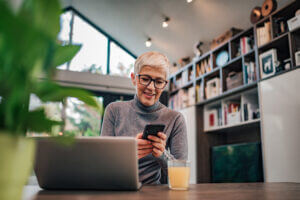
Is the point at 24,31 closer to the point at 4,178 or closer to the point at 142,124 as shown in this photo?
the point at 4,178

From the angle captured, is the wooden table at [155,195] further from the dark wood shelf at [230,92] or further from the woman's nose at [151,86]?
the dark wood shelf at [230,92]

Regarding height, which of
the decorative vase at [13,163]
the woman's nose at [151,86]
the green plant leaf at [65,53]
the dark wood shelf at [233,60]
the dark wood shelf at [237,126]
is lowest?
the decorative vase at [13,163]

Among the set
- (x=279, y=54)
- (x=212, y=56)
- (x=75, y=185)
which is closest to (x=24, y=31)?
(x=75, y=185)

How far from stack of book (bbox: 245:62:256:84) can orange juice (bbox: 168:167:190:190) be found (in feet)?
8.00

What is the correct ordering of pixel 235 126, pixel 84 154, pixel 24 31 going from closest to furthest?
1. pixel 24 31
2. pixel 84 154
3. pixel 235 126

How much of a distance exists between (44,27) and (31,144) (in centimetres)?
14

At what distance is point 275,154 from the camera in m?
2.59

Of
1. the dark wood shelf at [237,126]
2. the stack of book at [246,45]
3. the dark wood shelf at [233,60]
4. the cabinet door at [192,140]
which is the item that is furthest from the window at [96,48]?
the stack of book at [246,45]

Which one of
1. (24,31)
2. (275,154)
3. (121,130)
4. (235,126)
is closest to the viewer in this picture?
(24,31)

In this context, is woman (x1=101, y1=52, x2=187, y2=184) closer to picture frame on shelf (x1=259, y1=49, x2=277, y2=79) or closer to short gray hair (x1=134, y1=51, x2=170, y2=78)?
short gray hair (x1=134, y1=51, x2=170, y2=78)

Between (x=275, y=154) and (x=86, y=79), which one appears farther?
(x=86, y=79)

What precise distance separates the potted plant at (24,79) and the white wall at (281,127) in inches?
99.4

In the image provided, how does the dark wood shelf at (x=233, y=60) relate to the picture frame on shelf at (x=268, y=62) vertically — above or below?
above

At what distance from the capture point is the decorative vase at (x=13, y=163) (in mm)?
298
